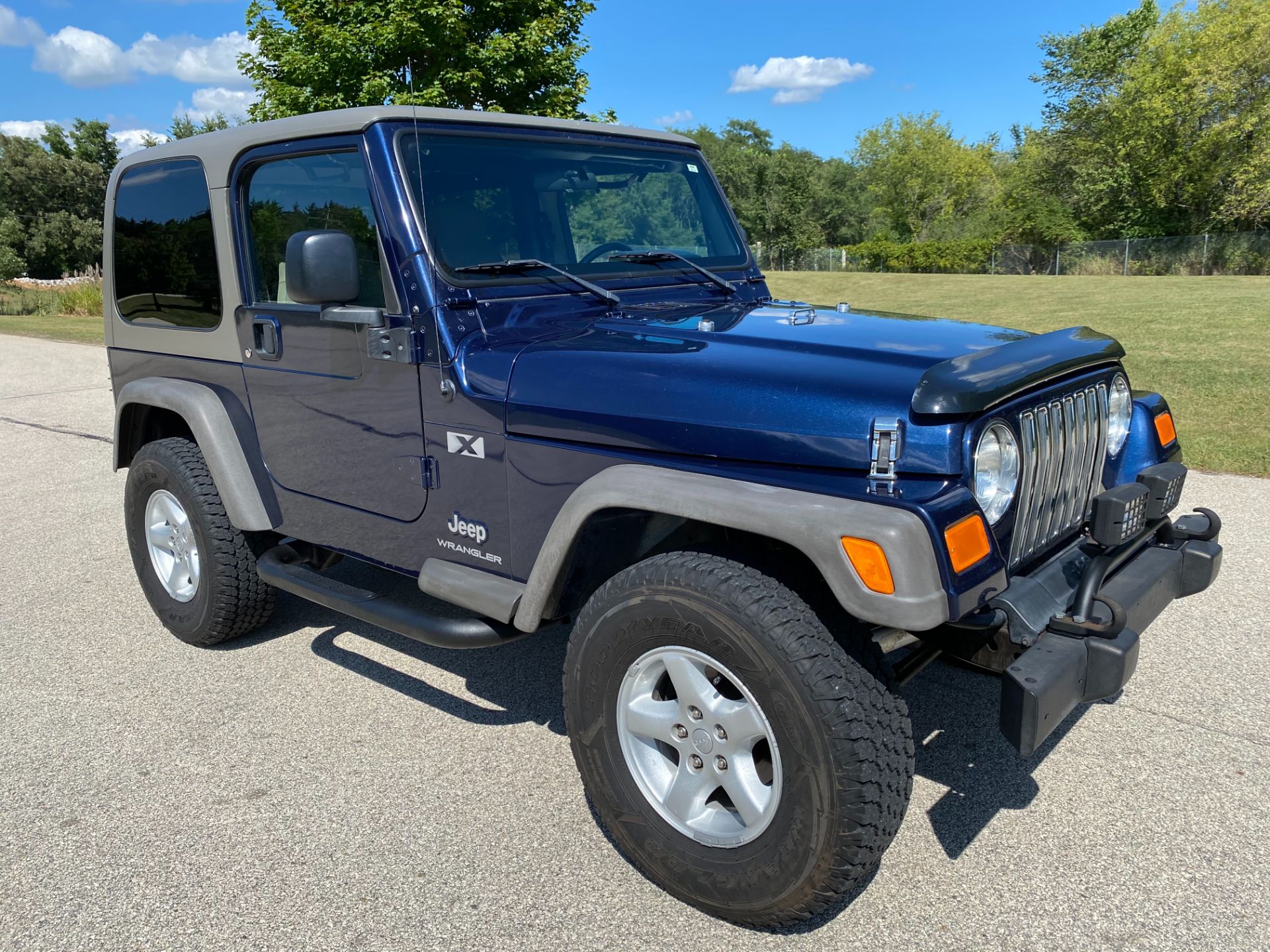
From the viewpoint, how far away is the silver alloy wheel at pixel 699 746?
232 cm

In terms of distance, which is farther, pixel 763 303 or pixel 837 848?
pixel 763 303

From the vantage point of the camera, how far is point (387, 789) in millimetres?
3074

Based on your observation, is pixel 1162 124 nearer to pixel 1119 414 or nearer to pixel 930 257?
pixel 930 257

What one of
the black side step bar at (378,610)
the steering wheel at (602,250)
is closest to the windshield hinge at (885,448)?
the black side step bar at (378,610)

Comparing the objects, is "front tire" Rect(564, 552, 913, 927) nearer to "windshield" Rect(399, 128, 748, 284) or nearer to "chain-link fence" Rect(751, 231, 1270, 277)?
"windshield" Rect(399, 128, 748, 284)

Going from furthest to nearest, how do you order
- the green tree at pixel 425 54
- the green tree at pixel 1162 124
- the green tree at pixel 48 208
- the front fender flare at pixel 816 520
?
the green tree at pixel 48 208 < the green tree at pixel 1162 124 < the green tree at pixel 425 54 < the front fender flare at pixel 816 520

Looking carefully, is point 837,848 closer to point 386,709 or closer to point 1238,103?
point 386,709

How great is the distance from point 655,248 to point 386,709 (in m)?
2.01

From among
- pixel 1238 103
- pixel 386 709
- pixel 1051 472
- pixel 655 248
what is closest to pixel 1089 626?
pixel 1051 472

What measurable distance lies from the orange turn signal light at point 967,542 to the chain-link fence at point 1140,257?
93.9ft

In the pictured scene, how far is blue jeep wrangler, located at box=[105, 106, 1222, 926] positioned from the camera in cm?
218

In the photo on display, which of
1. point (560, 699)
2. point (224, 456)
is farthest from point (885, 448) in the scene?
point (224, 456)

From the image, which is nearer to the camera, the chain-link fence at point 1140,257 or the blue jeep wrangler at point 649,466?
the blue jeep wrangler at point 649,466

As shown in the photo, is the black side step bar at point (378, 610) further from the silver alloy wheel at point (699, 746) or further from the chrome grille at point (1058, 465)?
the chrome grille at point (1058, 465)
